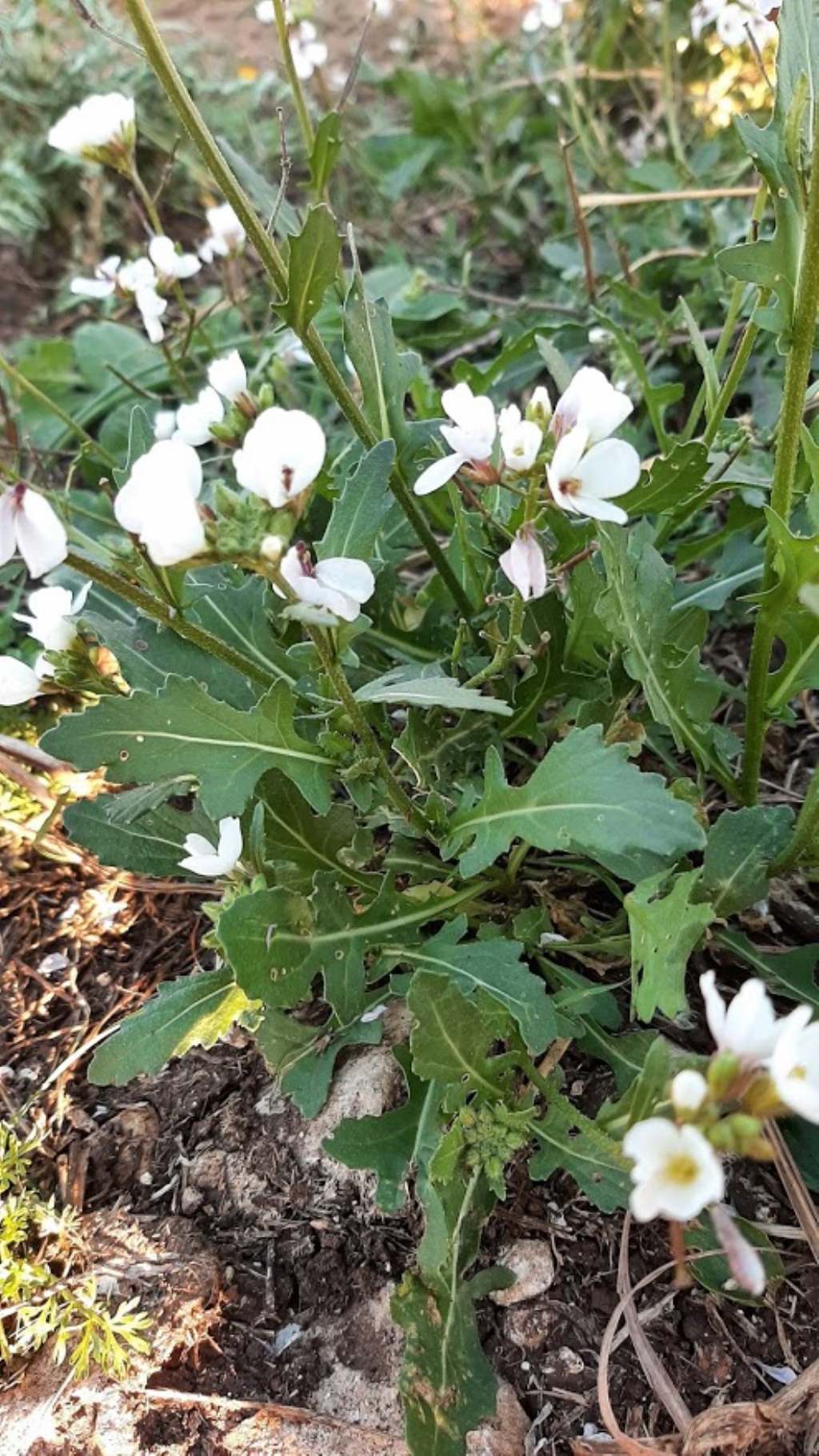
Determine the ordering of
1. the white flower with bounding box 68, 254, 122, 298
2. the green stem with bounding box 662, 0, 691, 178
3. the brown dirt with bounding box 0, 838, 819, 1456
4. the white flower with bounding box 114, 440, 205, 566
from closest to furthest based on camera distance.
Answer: the white flower with bounding box 114, 440, 205, 566 → the brown dirt with bounding box 0, 838, 819, 1456 → the white flower with bounding box 68, 254, 122, 298 → the green stem with bounding box 662, 0, 691, 178

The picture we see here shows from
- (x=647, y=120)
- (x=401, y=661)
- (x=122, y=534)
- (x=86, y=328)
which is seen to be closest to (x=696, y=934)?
(x=401, y=661)

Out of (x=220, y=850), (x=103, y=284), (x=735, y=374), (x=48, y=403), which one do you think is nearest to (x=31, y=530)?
(x=220, y=850)

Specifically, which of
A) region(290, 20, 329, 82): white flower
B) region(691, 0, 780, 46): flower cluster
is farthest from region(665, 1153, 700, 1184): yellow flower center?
region(290, 20, 329, 82): white flower

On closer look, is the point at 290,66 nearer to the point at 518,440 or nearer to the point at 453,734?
the point at 518,440

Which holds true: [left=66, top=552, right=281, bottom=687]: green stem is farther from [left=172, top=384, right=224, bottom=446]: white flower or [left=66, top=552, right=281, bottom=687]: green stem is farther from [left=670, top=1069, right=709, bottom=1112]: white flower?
[left=670, top=1069, right=709, bottom=1112]: white flower

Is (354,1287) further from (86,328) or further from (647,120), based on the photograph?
(647,120)

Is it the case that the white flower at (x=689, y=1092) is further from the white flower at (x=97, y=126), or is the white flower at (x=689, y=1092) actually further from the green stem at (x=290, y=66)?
the white flower at (x=97, y=126)

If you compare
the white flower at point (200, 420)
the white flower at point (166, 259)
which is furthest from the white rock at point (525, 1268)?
the white flower at point (166, 259)
